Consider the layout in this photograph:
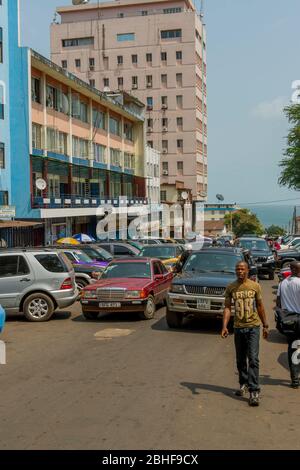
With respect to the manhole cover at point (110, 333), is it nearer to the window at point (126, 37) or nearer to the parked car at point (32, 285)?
the parked car at point (32, 285)

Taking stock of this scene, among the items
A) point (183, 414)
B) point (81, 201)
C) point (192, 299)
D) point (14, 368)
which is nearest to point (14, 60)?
point (81, 201)

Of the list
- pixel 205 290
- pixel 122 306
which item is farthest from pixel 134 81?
pixel 205 290

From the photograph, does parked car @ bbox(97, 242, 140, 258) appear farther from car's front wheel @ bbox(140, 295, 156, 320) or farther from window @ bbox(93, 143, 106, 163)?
window @ bbox(93, 143, 106, 163)

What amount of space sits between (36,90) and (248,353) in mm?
34040

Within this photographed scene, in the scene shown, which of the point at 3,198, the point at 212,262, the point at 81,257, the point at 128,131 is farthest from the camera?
the point at 128,131

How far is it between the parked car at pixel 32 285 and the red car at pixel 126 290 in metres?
0.69

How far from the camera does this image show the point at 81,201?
43.6 meters

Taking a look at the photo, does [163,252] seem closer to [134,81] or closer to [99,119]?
[99,119]

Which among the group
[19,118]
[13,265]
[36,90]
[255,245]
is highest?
[36,90]

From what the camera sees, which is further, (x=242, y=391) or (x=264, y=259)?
(x=264, y=259)

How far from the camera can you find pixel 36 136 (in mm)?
38312

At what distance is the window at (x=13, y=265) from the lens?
48.7ft

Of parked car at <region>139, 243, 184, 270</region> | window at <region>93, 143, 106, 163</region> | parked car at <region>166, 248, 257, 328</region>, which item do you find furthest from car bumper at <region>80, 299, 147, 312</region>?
window at <region>93, 143, 106, 163</region>
